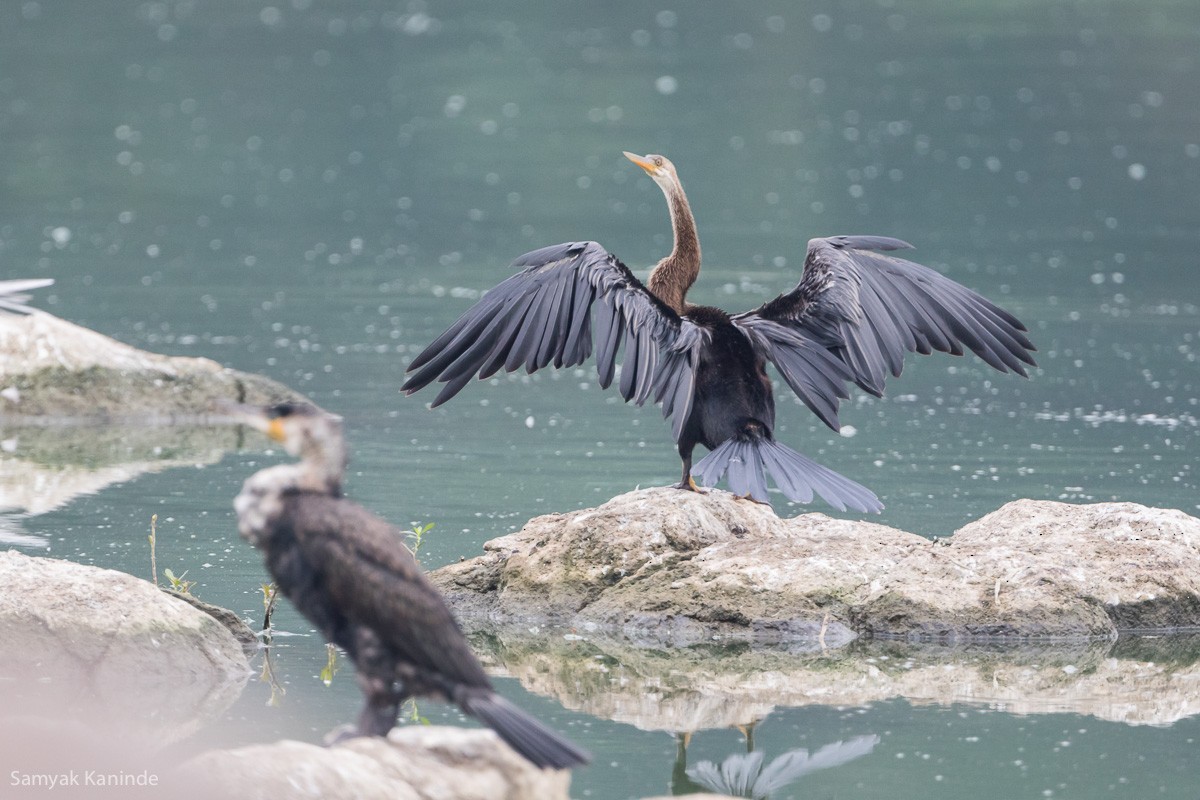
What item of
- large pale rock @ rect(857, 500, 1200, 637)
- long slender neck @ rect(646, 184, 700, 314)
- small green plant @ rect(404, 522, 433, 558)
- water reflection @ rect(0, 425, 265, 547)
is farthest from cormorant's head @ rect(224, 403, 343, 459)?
water reflection @ rect(0, 425, 265, 547)

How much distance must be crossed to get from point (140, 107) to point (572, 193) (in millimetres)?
7245

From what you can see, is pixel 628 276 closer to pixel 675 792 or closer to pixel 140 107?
pixel 675 792

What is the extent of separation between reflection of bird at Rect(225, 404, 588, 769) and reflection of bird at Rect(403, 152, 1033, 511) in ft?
7.82

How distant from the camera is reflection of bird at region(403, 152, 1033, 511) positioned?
24.0 feet

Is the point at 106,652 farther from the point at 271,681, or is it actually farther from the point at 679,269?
the point at 679,269

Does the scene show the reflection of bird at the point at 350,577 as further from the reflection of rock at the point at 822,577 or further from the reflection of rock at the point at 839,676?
the reflection of rock at the point at 822,577

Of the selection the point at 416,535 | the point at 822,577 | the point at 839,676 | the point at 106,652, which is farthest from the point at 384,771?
the point at 822,577

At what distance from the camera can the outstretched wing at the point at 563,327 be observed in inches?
291

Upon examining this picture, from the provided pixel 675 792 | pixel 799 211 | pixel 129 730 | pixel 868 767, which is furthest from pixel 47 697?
pixel 799 211

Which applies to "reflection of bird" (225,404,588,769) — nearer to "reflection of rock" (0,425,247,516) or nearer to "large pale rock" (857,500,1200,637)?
"large pale rock" (857,500,1200,637)

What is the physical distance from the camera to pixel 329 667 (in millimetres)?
6539

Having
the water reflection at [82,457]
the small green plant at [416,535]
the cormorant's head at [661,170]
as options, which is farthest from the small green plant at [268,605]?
the cormorant's head at [661,170]

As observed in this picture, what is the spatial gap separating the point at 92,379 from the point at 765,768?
6.51m

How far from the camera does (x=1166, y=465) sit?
9.97 m
